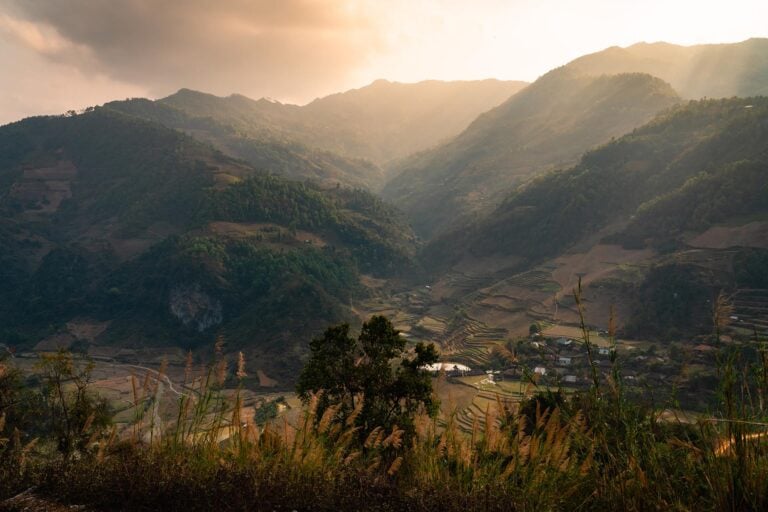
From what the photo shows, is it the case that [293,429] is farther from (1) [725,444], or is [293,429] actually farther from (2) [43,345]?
(2) [43,345]

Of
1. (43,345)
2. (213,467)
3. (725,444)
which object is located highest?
(725,444)

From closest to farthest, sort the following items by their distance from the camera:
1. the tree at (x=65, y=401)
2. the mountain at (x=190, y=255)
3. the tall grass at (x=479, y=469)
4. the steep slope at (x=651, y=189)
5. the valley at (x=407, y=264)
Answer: the tall grass at (x=479, y=469), the tree at (x=65, y=401), the valley at (x=407, y=264), the steep slope at (x=651, y=189), the mountain at (x=190, y=255)

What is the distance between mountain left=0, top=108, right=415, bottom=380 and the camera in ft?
352

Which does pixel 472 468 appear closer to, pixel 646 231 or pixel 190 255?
pixel 646 231

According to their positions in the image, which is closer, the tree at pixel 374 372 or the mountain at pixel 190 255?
the tree at pixel 374 372

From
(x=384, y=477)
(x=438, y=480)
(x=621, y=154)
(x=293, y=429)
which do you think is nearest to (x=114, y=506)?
(x=293, y=429)

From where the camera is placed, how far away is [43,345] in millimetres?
104125

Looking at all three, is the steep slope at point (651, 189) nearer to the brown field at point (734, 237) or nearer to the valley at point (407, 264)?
the valley at point (407, 264)

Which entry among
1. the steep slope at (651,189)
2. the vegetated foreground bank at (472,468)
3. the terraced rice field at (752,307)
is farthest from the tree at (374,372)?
the steep slope at (651,189)

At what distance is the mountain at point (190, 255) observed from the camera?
352 ft

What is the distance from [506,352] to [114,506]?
3.59 meters

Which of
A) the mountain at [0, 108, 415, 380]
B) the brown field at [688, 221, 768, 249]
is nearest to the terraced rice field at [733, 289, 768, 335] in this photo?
the brown field at [688, 221, 768, 249]

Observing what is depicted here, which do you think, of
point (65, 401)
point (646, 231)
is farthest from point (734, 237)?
point (65, 401)

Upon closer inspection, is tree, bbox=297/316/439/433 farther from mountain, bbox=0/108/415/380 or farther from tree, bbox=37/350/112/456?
mountain, bbox=0/108/415/380
